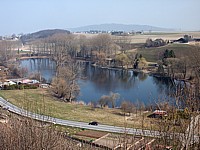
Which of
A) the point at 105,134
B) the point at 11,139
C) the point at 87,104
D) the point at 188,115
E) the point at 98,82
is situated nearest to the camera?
the point at 188,115

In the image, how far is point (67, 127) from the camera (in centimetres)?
987

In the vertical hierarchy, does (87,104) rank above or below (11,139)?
below

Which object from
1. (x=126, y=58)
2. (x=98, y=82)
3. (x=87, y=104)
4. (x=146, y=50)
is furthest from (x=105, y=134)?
(x=146, y=50)

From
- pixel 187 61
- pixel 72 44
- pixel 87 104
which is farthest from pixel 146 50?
pixel 87 104

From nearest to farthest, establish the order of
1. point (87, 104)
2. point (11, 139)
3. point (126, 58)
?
point (11, 139)
point (87, 104)
point (126, 58)

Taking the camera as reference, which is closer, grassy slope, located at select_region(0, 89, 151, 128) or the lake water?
grassy slope, located at select_region(0, 89, 151, 128)

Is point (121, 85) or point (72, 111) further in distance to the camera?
point (121, 85)

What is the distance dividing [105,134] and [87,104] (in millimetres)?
5294

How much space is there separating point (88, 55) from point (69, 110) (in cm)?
2157

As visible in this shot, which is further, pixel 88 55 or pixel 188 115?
pixel 88 55

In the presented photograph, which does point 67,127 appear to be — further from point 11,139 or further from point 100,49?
point 100,49

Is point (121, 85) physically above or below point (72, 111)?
above

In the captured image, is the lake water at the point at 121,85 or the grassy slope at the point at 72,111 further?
the lake water at the point at 121,85

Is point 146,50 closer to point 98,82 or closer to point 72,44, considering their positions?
point 72,44
